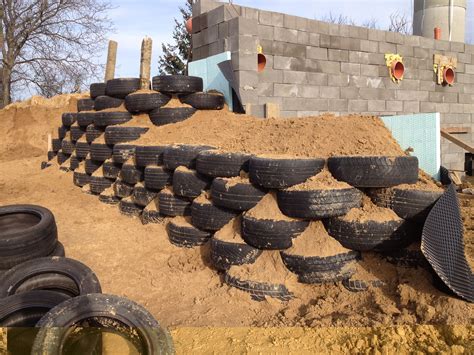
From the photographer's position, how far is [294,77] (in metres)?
8.23

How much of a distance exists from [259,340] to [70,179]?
6.41 m

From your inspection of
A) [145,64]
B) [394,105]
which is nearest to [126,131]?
[145,64]

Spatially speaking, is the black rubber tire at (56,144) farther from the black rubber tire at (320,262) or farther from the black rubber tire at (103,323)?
the black rubber tire at (103,323)

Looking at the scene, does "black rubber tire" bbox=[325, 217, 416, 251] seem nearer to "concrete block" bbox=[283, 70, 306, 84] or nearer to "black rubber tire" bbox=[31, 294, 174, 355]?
"black rubber tire" bbox=[31, 294, 174, 355]

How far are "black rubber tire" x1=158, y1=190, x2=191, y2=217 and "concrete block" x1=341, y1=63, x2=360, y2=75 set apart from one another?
17.5 feet

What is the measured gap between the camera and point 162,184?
5.57 meters

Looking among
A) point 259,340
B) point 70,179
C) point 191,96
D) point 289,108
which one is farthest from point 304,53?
point 259,340

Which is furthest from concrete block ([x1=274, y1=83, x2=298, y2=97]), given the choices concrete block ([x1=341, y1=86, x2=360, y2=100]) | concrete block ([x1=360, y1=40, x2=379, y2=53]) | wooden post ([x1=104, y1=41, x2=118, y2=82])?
wooden post ([x1=104, y1=41, x2=118, y2=82])

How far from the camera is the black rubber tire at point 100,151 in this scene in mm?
7145

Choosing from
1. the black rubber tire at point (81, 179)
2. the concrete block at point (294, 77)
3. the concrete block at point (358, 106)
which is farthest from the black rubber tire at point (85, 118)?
the concrete block at point (358, 106)

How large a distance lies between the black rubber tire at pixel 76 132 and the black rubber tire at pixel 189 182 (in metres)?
3.85

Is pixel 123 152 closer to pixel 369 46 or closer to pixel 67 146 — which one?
pixel 67 146

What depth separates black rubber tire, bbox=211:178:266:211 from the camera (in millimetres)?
4180

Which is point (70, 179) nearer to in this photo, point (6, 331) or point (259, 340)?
point (6, 331)
